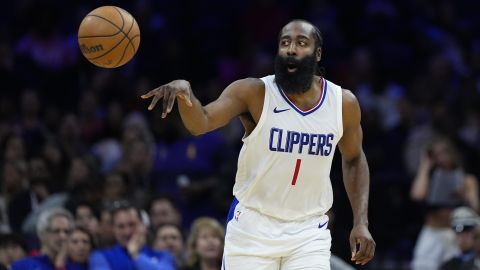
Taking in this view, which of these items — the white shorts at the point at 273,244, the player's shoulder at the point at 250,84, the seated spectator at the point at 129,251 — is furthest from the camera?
the seated spectator at the point at 129,251

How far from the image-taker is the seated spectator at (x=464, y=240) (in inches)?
430

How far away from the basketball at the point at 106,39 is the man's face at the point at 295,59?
3.70 ft

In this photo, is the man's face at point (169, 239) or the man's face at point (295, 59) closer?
the man's face at point (295, 59)

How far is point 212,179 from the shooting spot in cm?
1302

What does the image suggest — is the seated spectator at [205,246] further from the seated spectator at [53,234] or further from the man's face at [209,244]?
the seated spectator at [53,234]

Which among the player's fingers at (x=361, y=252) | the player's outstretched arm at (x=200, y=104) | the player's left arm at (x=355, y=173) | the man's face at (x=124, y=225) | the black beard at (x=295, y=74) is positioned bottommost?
the man's face at (x=124, y=225)

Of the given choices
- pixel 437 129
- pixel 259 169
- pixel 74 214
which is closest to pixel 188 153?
pixel 74 214

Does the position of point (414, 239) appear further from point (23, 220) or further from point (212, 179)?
point (23, 220)

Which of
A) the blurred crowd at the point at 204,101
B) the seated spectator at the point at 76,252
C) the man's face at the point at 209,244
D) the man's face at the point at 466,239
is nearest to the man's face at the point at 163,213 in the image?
Answer: the blurred crowd at the point at 204,101

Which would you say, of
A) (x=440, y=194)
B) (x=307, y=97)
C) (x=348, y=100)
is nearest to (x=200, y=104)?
(x=307, y=97)

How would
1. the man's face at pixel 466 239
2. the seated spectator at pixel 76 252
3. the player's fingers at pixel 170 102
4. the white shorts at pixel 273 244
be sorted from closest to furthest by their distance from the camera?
the player's fingers at pixel 170 102 → the white shorts at pixel 273 244 → the seated spectator at pixel 76 252 → the man's face at pixel 466 239

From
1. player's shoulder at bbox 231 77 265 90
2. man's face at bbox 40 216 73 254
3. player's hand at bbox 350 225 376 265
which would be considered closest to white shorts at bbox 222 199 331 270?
player's hand at bbox 350 225 376 265

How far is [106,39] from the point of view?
24.6 ft

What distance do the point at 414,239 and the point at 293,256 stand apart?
20.8ft
